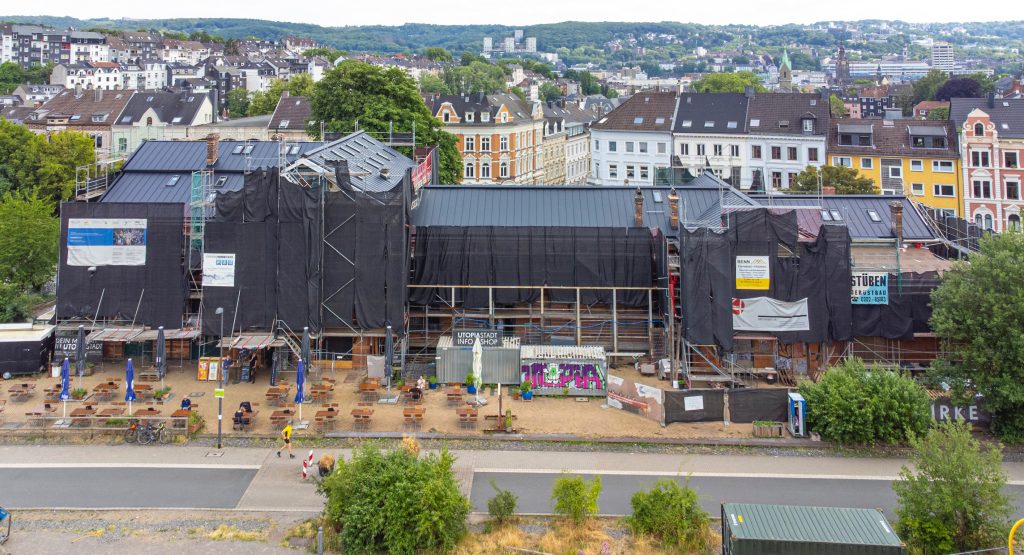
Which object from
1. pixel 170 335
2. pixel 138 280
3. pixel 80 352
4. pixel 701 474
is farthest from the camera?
pixel 138 280

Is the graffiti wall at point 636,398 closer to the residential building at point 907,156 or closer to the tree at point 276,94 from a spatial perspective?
the residential building at point 907,156

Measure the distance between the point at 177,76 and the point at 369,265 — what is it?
175453 mm

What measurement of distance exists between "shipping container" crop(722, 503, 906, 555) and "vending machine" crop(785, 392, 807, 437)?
7.33m

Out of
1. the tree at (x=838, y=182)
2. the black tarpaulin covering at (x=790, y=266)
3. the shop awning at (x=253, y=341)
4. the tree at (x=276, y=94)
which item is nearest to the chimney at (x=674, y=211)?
the black tarpaulin covering at (x=790, y=266)

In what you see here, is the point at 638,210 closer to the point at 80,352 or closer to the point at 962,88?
the point at 80,352

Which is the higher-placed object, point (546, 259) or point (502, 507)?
point (546, 259)

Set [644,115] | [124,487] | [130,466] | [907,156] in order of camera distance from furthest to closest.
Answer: [644,115], [907,156], [130,466], [124,487]

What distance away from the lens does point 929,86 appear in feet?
567

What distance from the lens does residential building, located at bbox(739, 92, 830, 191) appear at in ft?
239

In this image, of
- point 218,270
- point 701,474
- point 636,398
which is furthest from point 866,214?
point 218,270

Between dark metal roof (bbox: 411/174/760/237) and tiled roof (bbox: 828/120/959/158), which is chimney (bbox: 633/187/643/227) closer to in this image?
dark metal roof (bbox: 411/174/760/237)

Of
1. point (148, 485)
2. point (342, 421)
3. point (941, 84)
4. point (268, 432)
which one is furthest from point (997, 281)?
point (941, 84)

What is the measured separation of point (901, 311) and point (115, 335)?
1278 inches

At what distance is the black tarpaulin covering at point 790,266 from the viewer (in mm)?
33406
